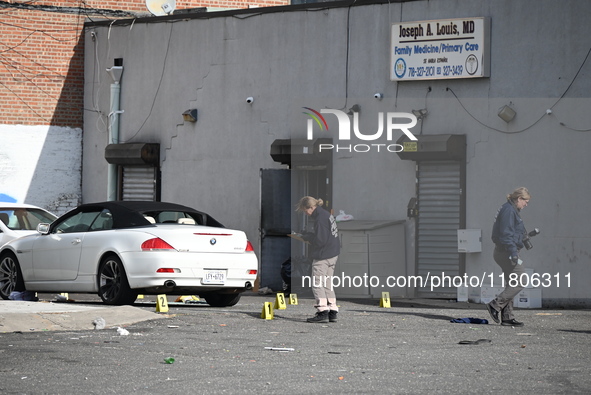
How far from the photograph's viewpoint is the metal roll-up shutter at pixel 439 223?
768 inches

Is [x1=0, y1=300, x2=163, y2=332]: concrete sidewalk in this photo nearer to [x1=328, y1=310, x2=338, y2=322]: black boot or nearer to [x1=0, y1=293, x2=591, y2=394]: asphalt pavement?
[x1=0, y1=293, x2=591, y2=394]: asphalt pavement

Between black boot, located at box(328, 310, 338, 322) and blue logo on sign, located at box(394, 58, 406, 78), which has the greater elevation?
blue logo on sign, located at box(394, 58, 406, 78)

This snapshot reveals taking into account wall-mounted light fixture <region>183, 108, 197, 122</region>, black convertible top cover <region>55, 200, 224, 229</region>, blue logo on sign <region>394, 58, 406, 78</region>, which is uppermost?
blue logo on sign <region>394, 58, 406, 78</region>

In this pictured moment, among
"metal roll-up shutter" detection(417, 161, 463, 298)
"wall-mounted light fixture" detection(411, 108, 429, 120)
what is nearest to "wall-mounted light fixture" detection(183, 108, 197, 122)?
"wall-mounted light fixture" detection(411, 108, 429, 120)

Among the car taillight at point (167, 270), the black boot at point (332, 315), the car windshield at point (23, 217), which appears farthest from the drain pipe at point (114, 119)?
the black boot at point (332, 315)

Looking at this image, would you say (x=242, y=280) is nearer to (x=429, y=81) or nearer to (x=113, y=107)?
(x=429, y=81)

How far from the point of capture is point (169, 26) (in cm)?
2316

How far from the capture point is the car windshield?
19203 mm

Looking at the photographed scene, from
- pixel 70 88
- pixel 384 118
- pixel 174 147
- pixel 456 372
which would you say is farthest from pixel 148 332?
pixel 70 88

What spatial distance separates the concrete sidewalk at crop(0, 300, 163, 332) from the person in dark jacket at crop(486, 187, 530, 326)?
13.7ft

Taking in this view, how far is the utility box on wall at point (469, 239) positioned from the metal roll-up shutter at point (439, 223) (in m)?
0.42

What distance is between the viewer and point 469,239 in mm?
19000

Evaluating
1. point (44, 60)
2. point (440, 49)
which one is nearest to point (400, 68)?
point (440, 49)

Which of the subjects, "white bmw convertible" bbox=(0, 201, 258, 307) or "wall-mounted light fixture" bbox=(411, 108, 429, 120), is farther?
"wall-mounted light fixture" bbox=(411, 108, 429, 120)
